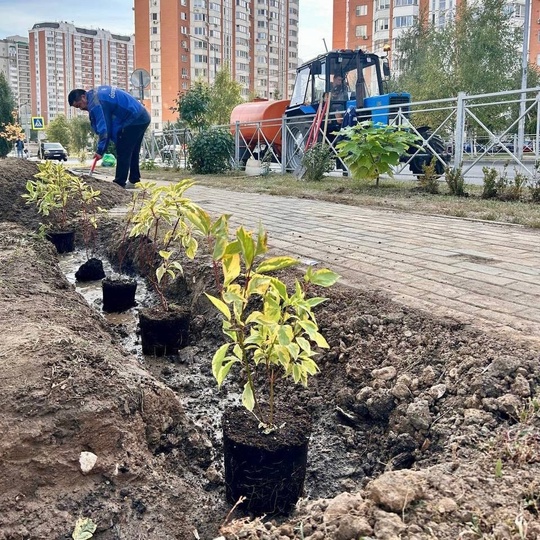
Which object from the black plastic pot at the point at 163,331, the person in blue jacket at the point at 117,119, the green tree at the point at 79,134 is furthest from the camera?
the green tree at the point at 79,134

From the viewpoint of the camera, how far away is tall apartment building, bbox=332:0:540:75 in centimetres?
5359

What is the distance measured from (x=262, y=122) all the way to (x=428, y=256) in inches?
481

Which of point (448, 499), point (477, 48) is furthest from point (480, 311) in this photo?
point (477, 48)

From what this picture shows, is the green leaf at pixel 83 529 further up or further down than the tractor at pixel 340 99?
further down

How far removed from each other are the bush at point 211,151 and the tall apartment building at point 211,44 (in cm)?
4741

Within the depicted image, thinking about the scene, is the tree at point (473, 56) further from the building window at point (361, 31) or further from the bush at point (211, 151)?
the building window at point (361, 31)

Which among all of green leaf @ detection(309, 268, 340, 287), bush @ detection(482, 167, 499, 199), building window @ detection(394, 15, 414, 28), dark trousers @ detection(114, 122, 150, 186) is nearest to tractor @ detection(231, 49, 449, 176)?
bush @ detection(482, 167, 499, 199)

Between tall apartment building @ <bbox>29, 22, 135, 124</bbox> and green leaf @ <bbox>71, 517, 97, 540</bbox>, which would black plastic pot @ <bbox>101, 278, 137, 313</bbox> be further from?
tall apartment building @ <bbox>29, 22, 135, 124</bbox>

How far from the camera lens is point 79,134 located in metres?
47.0

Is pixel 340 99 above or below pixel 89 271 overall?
above

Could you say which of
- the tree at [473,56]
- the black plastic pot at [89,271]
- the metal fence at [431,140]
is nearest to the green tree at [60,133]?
the metal fence at [431,140]

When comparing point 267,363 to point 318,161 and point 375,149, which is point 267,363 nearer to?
point 375,149

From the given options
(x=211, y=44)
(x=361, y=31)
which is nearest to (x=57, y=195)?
(x=361, y=31)

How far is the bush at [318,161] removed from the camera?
1122 centimetres
